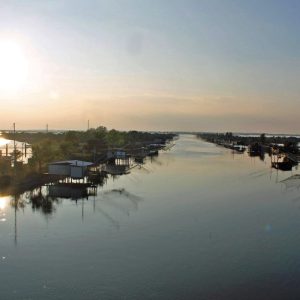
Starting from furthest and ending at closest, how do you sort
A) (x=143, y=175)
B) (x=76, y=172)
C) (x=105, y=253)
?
1. (x=143, y=175)
2. (x=76, y=172)
3. (x=105, y=253)

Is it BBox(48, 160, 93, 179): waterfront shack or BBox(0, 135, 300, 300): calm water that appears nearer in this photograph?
BBox(0, 135, 300, 300): calm water

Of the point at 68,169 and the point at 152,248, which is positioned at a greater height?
the point at 68,169

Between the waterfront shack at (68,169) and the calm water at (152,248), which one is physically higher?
the waterfront shack at (68,169)

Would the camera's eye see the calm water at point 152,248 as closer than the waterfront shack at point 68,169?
Yes

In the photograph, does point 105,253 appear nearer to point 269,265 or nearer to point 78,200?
point 269,265

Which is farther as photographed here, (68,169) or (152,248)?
(68,169)

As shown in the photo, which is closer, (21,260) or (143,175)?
(21,260)

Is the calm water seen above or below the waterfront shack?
below

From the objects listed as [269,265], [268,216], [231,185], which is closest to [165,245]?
[269,265]
